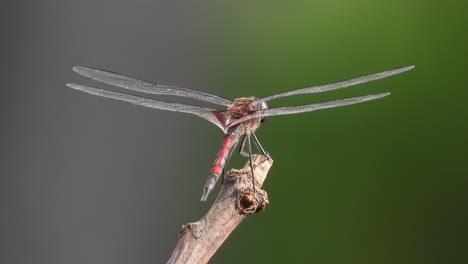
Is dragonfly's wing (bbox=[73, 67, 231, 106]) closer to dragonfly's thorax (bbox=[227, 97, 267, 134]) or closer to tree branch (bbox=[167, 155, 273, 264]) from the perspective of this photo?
dragonfly's thorax (bbox=[227, 97, 267, 134])

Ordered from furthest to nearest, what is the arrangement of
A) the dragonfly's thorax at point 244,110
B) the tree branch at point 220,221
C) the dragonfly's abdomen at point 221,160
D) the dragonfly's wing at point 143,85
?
the dragonfly's wing at point 143,85, the dragonfly's thorax at point 244,110, the dragonfly's abdomen at point 221,160, the tree branch at point 220,221

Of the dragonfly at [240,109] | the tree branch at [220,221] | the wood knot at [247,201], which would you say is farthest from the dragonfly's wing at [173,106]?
the wood knot at [247,201]

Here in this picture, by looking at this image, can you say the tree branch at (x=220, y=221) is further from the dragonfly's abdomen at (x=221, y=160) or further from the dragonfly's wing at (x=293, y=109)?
the dragonfly's wing at (x=293, y=109)

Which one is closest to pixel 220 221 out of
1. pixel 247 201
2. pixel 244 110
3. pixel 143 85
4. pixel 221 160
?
pixel 247 201

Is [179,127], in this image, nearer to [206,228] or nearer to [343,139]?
[343,139]

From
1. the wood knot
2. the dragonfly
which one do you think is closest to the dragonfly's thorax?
the dragonfly

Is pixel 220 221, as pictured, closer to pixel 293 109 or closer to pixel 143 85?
pixel 293 109

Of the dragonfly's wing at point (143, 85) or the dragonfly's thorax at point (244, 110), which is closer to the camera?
the dragonfly's thorax at point (244, 110)
